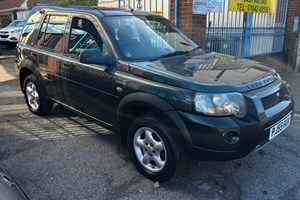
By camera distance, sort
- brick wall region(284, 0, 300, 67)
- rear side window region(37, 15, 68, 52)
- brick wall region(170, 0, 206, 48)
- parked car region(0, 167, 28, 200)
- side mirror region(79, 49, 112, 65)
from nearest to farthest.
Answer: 1. parked car region(0, 167, 28, 200)
2. side mirror region(79, 49, 112, 65)
3. rear side window region(37, 15, 68, 52)
4. brick wall region(170, 0, 206, 48)
5. brick wall region(284, 0, 300, 67)

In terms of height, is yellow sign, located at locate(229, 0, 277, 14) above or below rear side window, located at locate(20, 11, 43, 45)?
above

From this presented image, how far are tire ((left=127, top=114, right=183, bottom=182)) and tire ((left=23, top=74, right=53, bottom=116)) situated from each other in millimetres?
2128

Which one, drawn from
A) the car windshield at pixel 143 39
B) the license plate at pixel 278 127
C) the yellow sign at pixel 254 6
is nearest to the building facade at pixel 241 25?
the yellow sign at pixel 254 6

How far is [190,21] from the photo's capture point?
5.96 metres

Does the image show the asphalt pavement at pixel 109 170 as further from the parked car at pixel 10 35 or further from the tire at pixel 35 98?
the parked car at pixel 10 35

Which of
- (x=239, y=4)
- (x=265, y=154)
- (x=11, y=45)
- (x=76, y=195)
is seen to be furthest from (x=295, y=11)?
(x=11, y=45)

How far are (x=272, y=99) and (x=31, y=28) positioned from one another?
12.7 ft

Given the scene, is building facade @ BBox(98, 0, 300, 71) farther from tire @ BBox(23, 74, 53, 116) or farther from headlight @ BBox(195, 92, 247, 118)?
headlight @ BBox(195, 92, 247, 118)

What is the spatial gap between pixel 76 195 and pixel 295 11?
8.71 m

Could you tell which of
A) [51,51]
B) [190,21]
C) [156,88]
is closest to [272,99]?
[156,88]

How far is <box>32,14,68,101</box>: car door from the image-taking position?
411 cm

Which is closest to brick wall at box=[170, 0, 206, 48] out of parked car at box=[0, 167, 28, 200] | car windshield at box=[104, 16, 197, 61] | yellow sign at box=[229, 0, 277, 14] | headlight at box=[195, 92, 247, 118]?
yellow sign at box=[229, 0, 277, 14]

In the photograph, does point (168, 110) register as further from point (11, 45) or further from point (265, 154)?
point (11, 45)

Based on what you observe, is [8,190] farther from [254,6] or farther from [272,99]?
[254,6]
